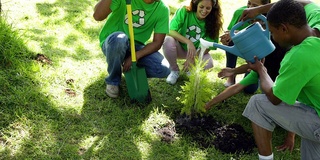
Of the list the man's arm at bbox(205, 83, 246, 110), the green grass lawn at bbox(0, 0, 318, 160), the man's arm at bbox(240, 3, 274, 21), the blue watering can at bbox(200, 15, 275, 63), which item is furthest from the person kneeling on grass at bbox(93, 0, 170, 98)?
the blue watering can at bbox(200, 15, 275, 63)

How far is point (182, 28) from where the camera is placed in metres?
3.73

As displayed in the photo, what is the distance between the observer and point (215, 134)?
2.96 m

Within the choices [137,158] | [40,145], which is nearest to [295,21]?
[137,158]

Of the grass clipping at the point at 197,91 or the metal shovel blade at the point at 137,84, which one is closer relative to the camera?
the grass clipping at the point at 197,91

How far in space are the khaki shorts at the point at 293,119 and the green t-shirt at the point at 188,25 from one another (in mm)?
1369

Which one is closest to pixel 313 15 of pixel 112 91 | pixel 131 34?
pixel 131 34

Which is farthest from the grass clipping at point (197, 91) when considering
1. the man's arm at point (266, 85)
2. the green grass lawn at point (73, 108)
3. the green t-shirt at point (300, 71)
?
the green t-shirt at point (300, 71)

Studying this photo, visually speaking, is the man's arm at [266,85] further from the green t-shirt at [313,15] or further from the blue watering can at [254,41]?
the green t-shirt at [313,15]

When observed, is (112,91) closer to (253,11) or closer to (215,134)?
(215,134)

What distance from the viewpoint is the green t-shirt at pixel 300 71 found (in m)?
2.10

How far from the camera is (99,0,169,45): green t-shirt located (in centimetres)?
320

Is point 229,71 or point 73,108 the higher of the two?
point 229,71

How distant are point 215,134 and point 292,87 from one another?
0.97 m

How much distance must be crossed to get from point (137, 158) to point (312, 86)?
4.38ft
